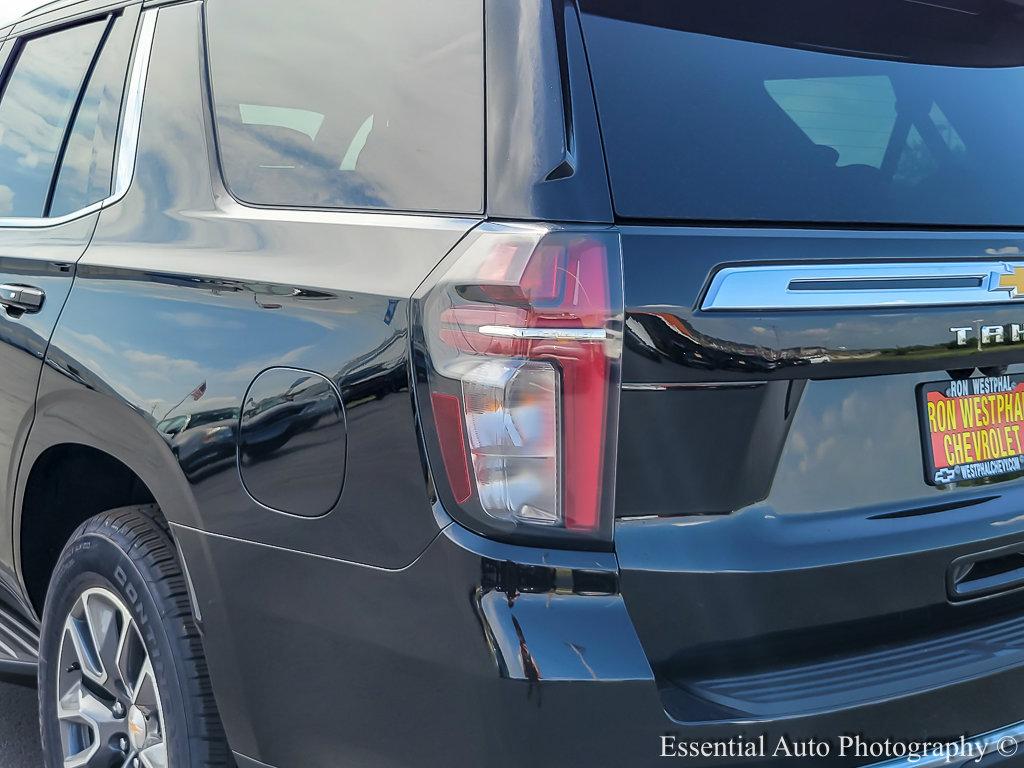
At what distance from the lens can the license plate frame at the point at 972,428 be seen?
5.76 ft

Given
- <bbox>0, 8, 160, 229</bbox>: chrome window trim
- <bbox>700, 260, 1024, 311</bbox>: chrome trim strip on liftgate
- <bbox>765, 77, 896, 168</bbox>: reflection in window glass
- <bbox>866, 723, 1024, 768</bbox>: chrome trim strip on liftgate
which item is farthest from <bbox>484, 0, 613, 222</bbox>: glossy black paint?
<bbox>0, 8, 160, 229</bbox>: chrome window trim

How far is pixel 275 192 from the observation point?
6.49 feet

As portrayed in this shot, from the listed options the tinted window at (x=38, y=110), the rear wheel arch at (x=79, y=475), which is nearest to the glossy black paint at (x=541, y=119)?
the rear wheel arch at (x=79, y=475)

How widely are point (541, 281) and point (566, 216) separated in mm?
103

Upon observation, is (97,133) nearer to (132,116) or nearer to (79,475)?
(132,116)

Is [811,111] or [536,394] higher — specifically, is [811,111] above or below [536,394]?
above

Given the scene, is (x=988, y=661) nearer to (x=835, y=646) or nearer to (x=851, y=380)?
(x=835, y=646)

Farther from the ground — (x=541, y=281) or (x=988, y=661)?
(x=541, y=281)

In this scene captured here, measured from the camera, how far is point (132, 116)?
2.39 meters

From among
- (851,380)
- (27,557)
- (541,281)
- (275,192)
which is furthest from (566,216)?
(27,557)

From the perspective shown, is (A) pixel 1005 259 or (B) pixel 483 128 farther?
(A) pixel 1005 259

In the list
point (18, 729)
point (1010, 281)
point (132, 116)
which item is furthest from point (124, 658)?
point (1010, 281)

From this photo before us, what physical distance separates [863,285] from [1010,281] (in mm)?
317

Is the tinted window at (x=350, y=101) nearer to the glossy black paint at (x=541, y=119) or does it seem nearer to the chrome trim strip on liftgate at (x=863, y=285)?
the glossy black paint at (x=541, y=119)
